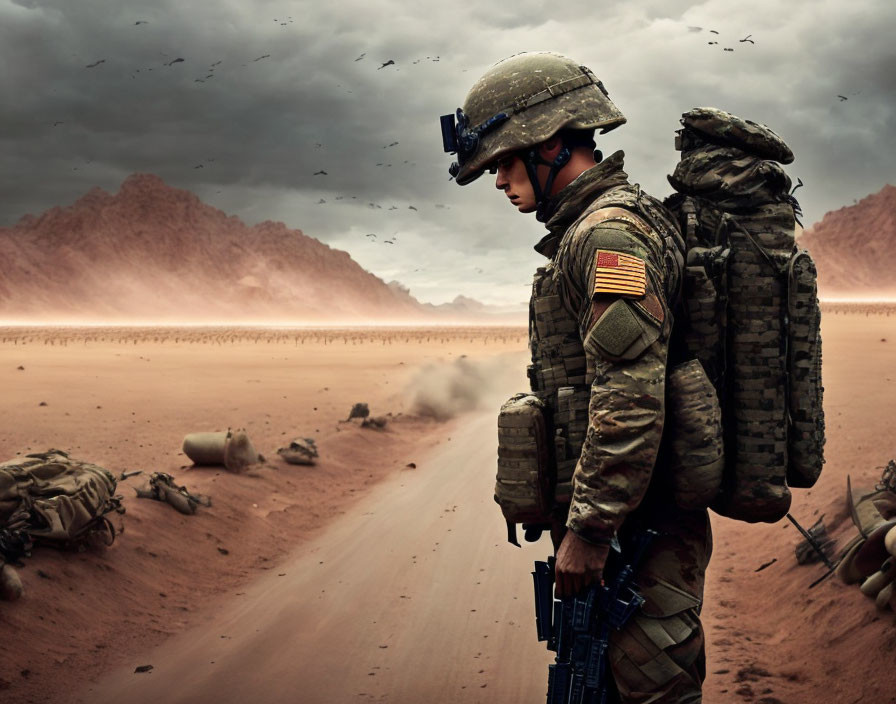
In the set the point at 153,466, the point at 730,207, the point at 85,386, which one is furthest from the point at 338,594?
the point at 85,386

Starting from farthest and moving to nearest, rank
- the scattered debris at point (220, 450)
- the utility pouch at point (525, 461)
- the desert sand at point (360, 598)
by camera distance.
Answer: the scattered debris at point (220, 450) < the desert sand at point (360, 598) < the utility pouch at point (525, 461)

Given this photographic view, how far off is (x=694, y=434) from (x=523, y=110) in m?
1.36

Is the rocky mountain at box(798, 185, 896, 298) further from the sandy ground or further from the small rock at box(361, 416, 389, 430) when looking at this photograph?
the small rock at box(361, 416, 389, 430)

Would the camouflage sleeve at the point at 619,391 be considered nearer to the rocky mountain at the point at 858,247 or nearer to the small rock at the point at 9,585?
the small rock at the point at 9,585

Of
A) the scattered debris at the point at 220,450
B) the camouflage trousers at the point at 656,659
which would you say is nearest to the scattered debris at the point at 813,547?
the camouflage trousers at the point at 656,659

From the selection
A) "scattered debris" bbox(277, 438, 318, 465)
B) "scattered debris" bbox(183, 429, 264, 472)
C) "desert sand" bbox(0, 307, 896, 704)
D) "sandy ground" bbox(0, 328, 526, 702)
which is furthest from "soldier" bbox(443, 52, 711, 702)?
"scattered debris" bbox(277, 438, 318, 465)

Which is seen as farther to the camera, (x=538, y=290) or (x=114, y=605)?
(x=114, y=605)

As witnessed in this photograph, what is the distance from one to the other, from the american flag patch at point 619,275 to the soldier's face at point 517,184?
61 centimetres

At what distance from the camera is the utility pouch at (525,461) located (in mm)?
3012

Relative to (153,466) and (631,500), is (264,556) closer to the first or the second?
(153,466)

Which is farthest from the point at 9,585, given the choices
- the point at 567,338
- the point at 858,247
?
the point at 858,247

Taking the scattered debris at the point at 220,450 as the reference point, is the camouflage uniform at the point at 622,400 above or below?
above

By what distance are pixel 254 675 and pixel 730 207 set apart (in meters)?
3.63

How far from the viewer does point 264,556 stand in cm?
746
